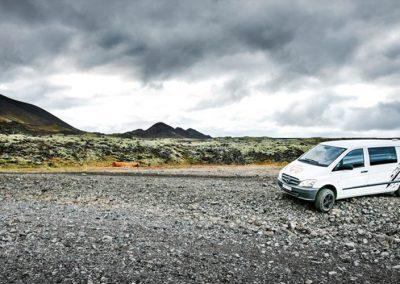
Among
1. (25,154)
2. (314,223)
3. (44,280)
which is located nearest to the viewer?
(44,280)

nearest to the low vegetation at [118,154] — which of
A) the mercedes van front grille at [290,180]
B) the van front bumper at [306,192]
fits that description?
the mercedes van front grille at [290,180]

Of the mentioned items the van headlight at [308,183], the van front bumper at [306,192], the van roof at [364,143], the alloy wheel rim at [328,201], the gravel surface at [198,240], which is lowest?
the gravel surface at [198,240]

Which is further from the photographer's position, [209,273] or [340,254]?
[340,254]

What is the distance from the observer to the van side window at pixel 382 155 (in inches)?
671

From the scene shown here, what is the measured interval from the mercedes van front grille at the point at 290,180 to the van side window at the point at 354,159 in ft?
6.36

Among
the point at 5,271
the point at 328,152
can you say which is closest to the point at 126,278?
the point at 5,271

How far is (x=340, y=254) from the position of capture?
35.4ft

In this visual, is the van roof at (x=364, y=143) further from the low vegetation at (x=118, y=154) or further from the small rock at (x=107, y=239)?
the low vegetation at (x=118, y=154)

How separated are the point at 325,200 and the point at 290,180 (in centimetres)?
169

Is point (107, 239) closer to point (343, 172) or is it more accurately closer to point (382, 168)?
point (343, 172)

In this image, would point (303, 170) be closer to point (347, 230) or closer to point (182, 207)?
point (347, 230)

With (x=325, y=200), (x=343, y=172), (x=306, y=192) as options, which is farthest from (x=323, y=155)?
(x=306, y=192)

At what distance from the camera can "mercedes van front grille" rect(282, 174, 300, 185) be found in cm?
1609

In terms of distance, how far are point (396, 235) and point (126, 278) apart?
9.39m
